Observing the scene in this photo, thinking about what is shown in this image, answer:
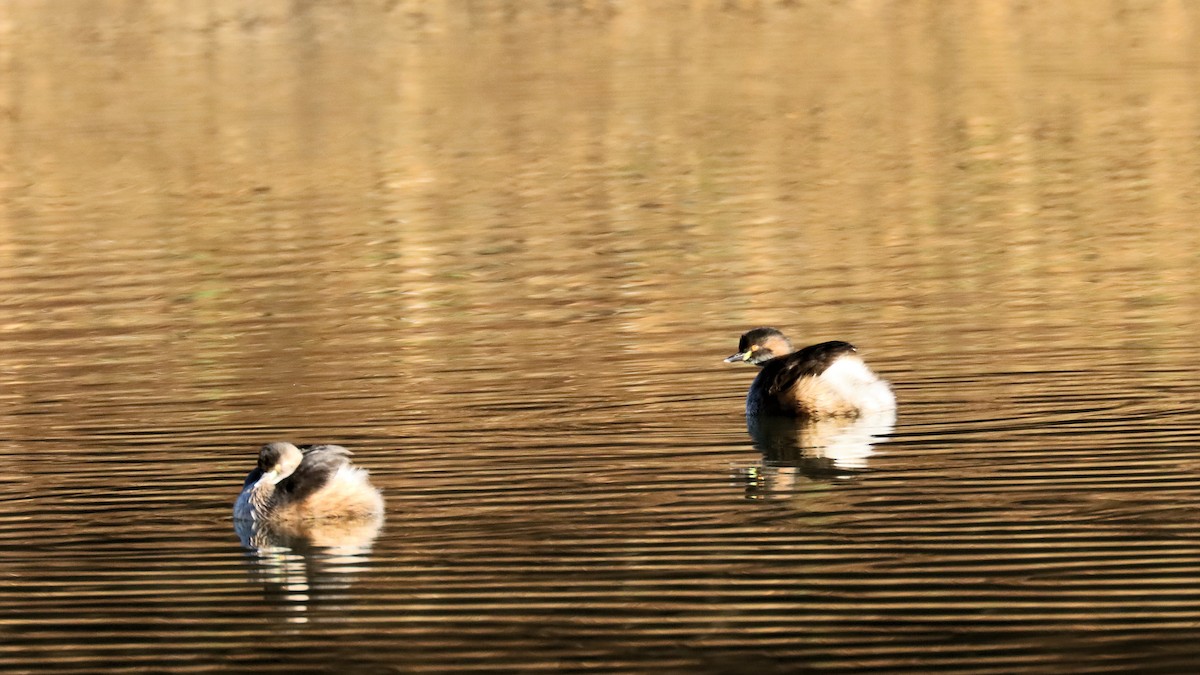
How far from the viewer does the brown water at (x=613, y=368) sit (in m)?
10.8

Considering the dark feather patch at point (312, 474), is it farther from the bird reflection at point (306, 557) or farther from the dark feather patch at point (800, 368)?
the dark feather patch at point (800, 368)

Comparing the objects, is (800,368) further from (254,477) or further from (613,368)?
(254,477)

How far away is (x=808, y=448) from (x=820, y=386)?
949 mm

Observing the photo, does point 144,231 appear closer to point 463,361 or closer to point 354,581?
point 463,361

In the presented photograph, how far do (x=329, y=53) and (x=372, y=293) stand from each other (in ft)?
114

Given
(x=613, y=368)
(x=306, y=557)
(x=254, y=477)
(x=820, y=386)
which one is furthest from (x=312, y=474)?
(x=613, y=368)

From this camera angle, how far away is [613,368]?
1836 centimetres

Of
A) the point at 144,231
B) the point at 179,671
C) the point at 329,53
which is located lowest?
the point at 179,671

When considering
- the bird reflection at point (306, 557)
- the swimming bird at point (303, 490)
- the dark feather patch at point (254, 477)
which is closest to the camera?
the bird reflection at point (306, 557)

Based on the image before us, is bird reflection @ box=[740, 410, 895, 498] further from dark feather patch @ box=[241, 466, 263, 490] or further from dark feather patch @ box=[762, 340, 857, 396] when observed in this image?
dark feather patch @ box=[241, 466, 263, 490]

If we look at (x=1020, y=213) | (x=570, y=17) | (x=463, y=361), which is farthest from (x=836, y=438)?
(x=570, y=17)

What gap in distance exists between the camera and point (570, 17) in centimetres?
6444

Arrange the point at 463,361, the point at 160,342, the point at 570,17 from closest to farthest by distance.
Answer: the point at 463,361, the point at 160,342, the point at 570,17

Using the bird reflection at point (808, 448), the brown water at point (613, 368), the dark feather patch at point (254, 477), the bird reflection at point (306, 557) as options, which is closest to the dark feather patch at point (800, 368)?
the bird reflection at point (808, 448)
